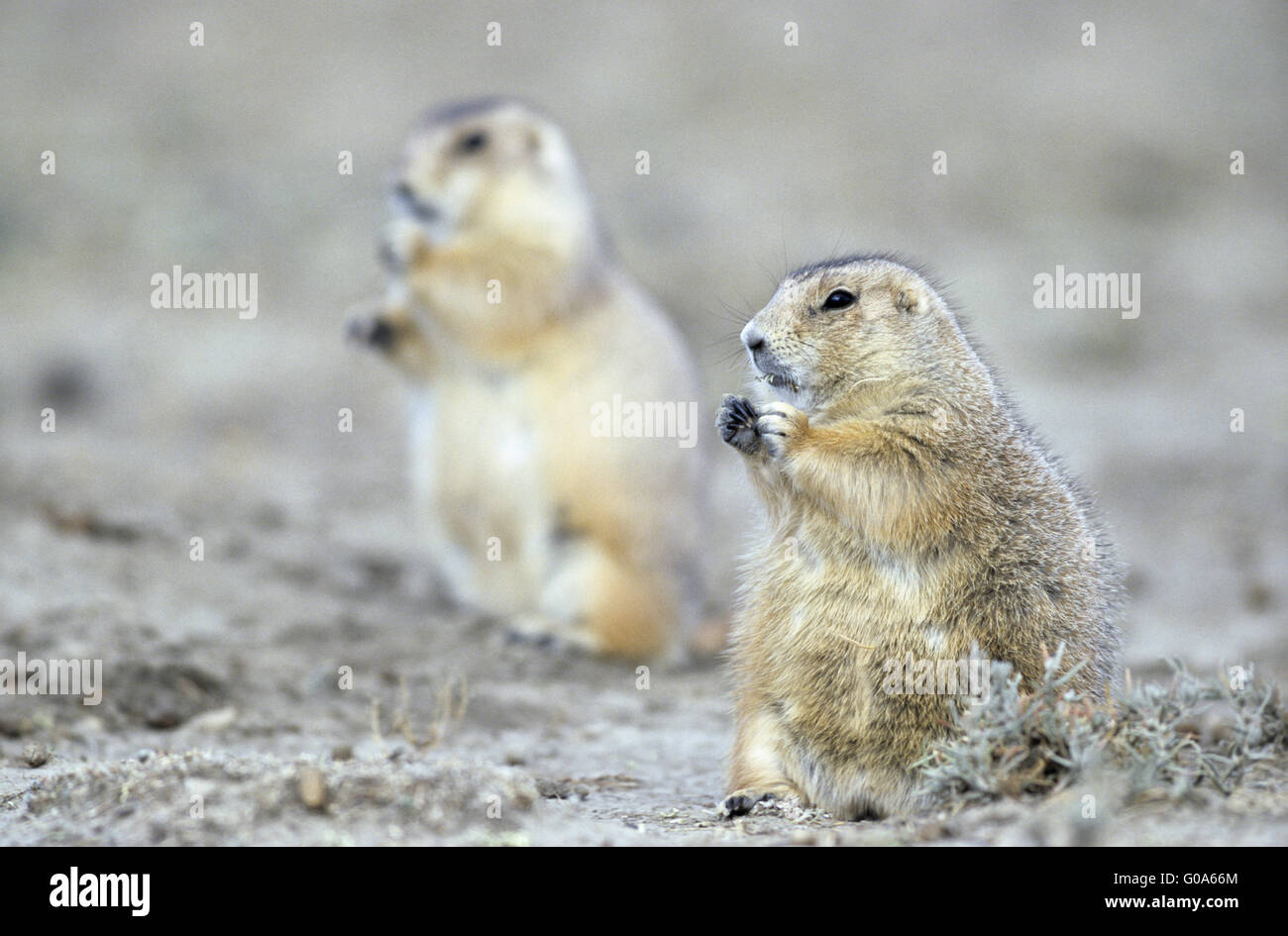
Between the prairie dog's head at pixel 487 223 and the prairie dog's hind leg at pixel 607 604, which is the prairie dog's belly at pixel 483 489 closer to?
the prairie dog's hind leg at pixel 607 604

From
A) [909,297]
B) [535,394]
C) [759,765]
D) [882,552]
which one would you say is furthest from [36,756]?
[535,394]

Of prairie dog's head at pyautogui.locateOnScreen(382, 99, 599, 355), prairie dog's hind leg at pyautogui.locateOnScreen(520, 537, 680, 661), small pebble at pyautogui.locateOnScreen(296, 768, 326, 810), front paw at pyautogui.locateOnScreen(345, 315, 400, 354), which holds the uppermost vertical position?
prairie dog's head at pyautogui.locateOnScreen(382, 99, 599, 355)

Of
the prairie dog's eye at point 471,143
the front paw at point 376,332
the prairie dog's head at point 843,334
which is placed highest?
the prairie dog's eye at point 471,143

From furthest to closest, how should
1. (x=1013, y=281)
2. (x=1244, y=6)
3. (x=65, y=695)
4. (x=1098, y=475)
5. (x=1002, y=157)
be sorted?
(x=1244, y=6) → (x=1002, y=157) → (x=1013, y=281) → (x=1098, y=475) → (x=65, y=695)

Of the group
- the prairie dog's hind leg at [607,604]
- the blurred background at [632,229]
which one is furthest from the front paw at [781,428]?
the prairie dog's hind leg at [607,604]

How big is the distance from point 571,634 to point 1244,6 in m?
20.2

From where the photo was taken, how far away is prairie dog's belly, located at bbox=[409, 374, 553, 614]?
9336 millimetres

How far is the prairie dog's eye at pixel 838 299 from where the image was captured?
215 inches

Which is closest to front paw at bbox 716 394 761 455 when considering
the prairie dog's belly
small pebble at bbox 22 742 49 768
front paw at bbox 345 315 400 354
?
small pebble at bbox 22 742 49 768

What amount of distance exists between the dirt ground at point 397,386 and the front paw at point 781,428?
1.21m

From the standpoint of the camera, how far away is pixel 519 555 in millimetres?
9523

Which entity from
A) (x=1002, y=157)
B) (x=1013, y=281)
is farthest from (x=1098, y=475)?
(x=1002, y=157)

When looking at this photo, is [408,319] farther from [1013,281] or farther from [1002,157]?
[1002,157]

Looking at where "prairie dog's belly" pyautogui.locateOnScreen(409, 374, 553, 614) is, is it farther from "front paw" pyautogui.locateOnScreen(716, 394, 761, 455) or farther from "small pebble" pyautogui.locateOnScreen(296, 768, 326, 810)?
"small pebble" pyautogui.locateOnScreen(296, 768, 326, 810)
